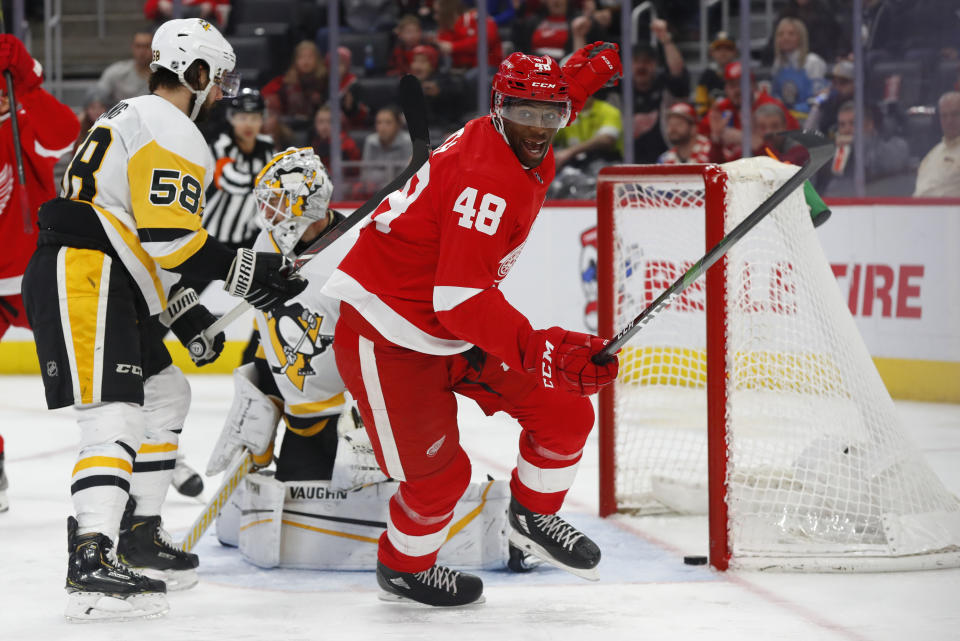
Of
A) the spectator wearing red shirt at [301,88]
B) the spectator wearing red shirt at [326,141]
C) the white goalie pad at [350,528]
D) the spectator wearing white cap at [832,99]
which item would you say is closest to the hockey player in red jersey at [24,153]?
the white goalie pad at [350,528]

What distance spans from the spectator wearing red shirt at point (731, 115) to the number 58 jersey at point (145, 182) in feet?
13.1

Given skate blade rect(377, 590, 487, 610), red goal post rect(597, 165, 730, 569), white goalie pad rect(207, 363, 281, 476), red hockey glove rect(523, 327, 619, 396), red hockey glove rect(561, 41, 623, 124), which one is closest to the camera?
red hockey glove rect(523, 327, 619, 396)

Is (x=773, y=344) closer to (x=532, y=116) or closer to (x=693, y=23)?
(x=532, y=116)

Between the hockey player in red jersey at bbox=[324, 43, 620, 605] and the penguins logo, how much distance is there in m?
0.34

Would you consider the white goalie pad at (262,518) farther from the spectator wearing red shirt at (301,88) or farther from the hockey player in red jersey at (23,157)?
the spectator wearing red shirt at (301,88)

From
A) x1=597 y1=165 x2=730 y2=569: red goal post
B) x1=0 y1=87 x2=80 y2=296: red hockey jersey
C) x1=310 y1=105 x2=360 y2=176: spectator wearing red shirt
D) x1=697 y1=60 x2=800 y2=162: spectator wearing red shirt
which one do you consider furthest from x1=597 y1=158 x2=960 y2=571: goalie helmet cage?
x1=310 y1=105 x2=360 y2=176: spectator wearing red shirt

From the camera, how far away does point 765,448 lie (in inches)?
133

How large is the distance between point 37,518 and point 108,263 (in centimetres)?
119

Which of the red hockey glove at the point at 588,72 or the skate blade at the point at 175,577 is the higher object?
the red hockey glove at the point at 588,72

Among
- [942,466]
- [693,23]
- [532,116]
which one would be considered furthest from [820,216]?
[693,23]

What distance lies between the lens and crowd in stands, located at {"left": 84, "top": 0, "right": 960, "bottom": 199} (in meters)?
5.67

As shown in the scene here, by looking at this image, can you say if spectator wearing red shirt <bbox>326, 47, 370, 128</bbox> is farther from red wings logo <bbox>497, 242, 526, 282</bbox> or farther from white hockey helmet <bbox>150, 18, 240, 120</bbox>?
red wings logo <bbox>497, 242, 526, 282</bbox>

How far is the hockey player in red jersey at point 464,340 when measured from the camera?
2131 millimetres

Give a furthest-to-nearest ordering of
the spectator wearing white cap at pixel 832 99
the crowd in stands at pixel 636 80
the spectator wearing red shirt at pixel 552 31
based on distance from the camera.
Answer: the spectator wearing red shirt at pixel 552 31 < the spectator wearing white cap at pixel 832 99 < the crowd in stands at pixel 636 80
